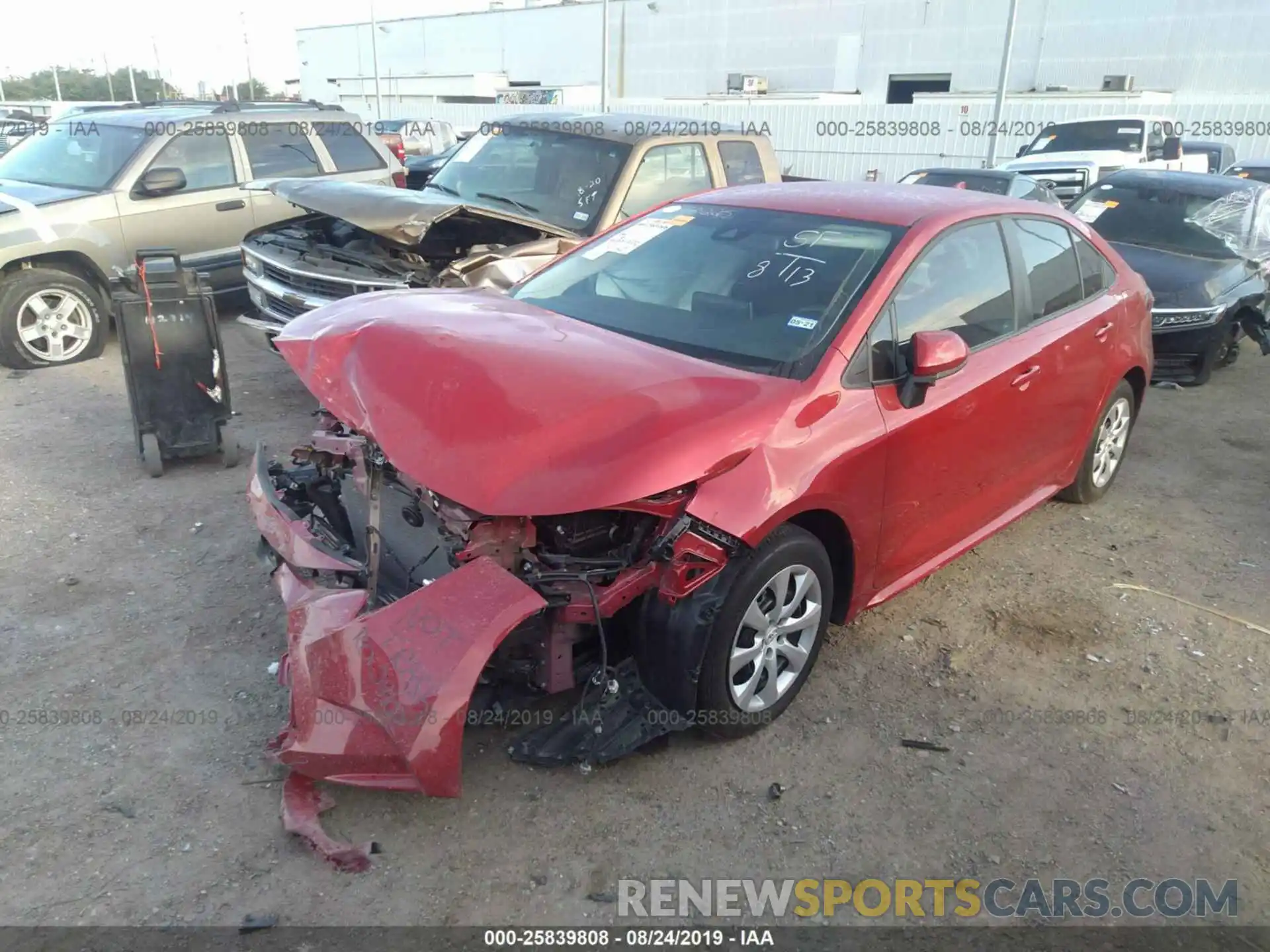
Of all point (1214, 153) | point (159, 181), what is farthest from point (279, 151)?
point (1214, 153)

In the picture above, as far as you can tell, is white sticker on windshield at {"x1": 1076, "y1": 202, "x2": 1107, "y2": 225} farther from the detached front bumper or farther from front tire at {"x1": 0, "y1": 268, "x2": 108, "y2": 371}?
front tire at {"x1": 0, "y1": 268, "x2": 108, "y2": 371}

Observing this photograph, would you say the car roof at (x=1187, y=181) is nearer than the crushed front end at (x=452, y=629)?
No

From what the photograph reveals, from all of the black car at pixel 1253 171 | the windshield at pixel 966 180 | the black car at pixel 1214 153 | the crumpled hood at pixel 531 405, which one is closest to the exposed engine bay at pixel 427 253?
the crumpled hood at pixel 531 405

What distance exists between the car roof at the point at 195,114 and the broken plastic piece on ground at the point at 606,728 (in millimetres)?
7092

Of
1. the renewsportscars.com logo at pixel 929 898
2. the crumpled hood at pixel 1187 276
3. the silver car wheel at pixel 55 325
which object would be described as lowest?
the renewsportscars.com logo at pixel 929 898

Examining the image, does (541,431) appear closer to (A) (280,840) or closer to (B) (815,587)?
(B) (815,587)

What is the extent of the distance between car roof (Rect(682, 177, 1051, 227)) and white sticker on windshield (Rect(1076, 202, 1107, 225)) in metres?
5.30

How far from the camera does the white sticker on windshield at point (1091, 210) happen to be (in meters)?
9.09

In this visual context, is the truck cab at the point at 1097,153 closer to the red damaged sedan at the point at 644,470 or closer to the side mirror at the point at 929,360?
the red damaged sedan at the point at 644,470

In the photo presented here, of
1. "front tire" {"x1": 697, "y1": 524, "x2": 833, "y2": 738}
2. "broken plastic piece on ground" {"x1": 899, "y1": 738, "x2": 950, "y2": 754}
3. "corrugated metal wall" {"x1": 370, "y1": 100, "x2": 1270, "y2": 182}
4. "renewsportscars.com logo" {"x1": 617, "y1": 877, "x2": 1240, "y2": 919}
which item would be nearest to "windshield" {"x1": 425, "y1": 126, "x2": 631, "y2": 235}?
"front tire" {"x1": 697, "y1": 524, "x2": 833, "y2": 738}

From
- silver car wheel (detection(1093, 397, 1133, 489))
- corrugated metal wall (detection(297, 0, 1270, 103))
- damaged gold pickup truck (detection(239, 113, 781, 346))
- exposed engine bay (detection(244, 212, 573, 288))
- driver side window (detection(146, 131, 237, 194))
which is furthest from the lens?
corrugated metal wall (detection(297, 0, 1270, 103))

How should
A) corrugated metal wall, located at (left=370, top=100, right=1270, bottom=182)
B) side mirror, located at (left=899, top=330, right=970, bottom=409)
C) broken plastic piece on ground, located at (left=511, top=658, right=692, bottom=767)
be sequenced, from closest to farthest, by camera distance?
broken plastic piece on ground, located at (left=511, top=658, right=692, bottom=767)
side mirror, located at (left=899, top=330, right=970, bottom=409)
corrugated metal wall, located at (left=370, top=100, right=1270, bottom=182)

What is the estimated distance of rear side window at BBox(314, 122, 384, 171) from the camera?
28.9 feet

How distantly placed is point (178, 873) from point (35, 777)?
2.41ft
